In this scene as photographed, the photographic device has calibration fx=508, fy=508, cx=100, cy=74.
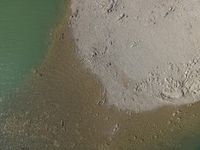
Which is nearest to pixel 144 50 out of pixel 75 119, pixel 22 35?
pixel 75 119

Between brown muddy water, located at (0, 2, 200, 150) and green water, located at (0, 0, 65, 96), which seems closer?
brown muddy water, located at (0, 2, 200, 150)

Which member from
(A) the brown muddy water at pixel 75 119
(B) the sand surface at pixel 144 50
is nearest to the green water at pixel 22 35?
(A) the brown muddy water at pixel 75 119

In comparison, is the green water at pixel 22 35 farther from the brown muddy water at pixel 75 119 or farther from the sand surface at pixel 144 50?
the sand surface at pixel 144 50

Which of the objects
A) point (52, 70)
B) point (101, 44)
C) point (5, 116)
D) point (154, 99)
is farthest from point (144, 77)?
point (5, 116)

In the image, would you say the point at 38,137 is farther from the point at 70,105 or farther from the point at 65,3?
the point at 65,3

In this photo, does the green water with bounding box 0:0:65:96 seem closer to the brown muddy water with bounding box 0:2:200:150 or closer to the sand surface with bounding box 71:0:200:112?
the brown muddy water with bounding box 0:2:200:150

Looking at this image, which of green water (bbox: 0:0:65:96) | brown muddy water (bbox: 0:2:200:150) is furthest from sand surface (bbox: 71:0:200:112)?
green water (bbox: 0:0:65:96)
